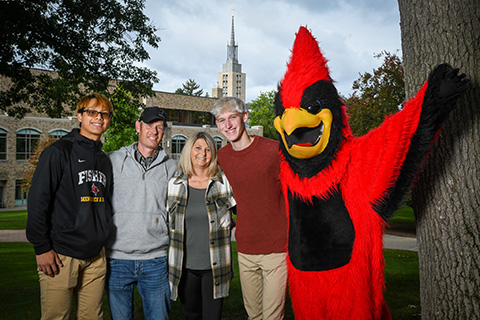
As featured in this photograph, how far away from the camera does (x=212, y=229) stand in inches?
121

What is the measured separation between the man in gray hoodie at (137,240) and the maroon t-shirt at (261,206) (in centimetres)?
68

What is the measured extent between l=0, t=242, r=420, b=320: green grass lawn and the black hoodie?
7.84 ft

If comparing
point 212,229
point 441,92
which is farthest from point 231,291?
point 441,92

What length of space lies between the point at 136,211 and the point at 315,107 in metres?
1.73

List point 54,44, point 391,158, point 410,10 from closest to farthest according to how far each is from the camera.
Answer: point 391,158 → point 410,10 → point 54,44

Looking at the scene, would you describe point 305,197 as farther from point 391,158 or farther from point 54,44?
point 54,44

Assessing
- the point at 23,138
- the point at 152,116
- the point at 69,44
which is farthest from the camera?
the point at 23,138

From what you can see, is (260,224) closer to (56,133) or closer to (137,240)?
(137,240)

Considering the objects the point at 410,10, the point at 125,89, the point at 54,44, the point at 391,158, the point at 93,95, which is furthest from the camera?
the point at 125,89

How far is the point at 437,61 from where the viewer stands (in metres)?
2.49

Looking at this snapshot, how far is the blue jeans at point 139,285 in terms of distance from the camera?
2.98m

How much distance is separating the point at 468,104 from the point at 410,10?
831mm

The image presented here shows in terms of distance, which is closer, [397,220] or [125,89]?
[125,89]

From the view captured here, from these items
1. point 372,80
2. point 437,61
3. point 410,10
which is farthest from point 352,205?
point 372,80
